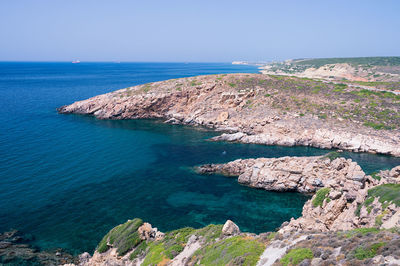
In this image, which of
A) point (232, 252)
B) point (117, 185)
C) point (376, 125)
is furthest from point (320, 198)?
point (376, 125)

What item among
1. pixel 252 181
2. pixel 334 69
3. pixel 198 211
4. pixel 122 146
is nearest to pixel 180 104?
pixel 122 146

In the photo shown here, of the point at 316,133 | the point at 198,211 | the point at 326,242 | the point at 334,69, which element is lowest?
the point at 198,211

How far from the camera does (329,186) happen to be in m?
35.5

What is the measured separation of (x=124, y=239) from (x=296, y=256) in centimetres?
1619

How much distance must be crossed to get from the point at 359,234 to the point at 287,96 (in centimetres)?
6925

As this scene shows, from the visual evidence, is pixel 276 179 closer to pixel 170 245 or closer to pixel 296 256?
pixel 170 245

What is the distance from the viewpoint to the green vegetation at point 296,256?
14.0 metres

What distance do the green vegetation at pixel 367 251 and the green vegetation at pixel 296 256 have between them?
2.18 meters

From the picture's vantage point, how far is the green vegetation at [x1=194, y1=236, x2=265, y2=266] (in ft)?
53.7

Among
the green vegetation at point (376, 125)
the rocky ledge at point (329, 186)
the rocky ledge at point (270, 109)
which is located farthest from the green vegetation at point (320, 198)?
the green vegetation at point (376, 125)

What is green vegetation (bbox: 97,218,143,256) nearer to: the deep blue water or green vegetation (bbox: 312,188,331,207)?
the deep blue water

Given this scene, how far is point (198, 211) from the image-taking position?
34.8 meters

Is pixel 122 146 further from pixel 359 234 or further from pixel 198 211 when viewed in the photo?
pixel 359 234

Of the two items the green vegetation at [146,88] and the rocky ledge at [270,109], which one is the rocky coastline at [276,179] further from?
the rocky ledge at [270,109]
